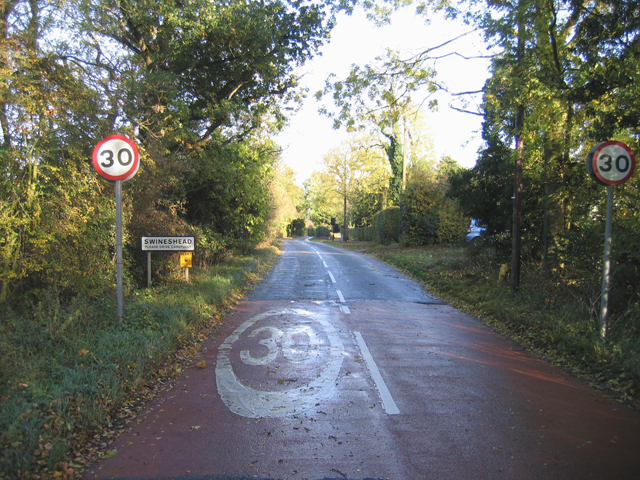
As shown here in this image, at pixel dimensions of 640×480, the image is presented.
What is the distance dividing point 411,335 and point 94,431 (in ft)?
18.1

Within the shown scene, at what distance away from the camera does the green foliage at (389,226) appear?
34031mm

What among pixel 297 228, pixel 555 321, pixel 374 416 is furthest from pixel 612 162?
pixel 297 228

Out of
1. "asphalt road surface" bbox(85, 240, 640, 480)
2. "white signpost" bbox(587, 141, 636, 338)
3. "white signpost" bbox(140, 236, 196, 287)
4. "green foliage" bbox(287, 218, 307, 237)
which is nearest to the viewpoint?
"asphalt road surface" bbox(85, 240, 640, 480)

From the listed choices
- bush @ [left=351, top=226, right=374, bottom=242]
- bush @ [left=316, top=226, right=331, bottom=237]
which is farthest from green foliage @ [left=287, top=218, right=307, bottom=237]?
bush @ [left=351, top=226, right=374, bottom=242]

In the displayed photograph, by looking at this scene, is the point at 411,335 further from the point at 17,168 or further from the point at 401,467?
the point at 17,168

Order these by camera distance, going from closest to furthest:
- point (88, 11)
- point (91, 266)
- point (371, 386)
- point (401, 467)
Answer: point (401, 467)
point (371, 386)
point (91, 266)
point (88, 11)

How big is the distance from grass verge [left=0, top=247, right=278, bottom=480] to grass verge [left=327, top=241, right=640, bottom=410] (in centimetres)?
567

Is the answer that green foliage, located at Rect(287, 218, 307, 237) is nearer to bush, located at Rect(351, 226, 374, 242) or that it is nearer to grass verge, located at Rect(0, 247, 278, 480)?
bush, located at Rect(351, 226, 374, 242)

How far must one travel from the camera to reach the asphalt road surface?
12.2ft

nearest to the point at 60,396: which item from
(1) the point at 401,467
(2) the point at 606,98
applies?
(1) the point at 401,467

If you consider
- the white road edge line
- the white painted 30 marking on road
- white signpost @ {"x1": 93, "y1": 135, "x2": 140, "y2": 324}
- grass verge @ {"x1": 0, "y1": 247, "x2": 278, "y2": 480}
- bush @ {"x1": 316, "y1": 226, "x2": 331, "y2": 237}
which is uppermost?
white signpost @ {"x1": 93, "y1": 135, "x2": 140, "y2": 324}

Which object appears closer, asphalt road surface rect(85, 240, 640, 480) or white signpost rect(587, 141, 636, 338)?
asphalt road surface rect(85, 240, 640, 480)

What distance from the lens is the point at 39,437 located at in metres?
3.76

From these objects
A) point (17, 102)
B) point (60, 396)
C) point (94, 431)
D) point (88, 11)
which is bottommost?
point (94, 431)
